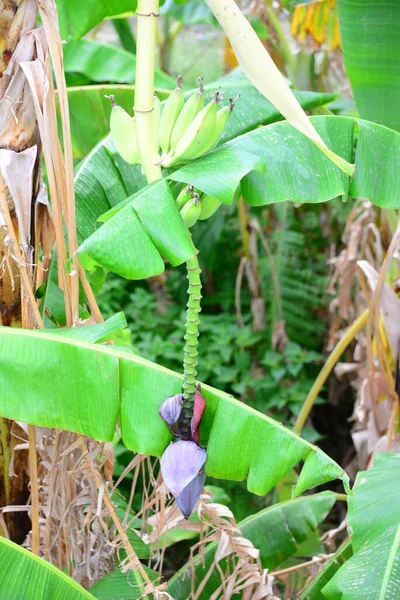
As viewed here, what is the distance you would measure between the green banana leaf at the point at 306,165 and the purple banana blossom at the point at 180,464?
11.6 inches

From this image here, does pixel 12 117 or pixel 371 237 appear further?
pixel 371 237

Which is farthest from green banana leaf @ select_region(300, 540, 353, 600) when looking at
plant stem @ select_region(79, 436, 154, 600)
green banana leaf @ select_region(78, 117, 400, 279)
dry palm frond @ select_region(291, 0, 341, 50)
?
dry palm frond @ select_region(291, 0, 341, 50)

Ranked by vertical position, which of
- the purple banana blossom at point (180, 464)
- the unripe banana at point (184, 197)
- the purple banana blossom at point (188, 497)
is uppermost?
the unripe banana at point (184, 197)

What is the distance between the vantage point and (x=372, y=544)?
85 centimetres

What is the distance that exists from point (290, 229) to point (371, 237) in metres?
0.81

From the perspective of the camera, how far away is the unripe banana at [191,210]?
0.68m

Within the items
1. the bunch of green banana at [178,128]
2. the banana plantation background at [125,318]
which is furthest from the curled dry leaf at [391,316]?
the bunch of green banana at [178,128]

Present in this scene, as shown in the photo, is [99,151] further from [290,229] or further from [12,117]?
[290,229]

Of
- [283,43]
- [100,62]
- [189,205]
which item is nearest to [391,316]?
[189,205]

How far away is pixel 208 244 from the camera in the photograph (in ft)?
8.25

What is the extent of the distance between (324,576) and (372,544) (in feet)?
0.96

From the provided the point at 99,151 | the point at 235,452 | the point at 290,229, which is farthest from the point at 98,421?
the point at 290,229

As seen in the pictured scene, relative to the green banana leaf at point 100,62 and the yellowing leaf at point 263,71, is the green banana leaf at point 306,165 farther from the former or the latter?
the green banana leaf at point 100,62

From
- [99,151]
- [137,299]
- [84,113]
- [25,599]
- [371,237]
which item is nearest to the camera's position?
[25,599]
